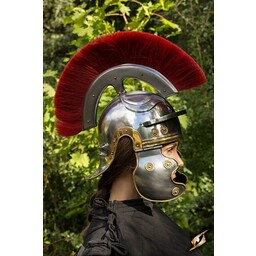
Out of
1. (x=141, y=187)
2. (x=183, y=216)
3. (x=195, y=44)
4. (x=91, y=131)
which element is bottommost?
(x=141, y=187)

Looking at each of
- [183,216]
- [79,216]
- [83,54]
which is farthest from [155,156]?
[79,216]

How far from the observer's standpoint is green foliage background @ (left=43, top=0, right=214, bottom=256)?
425 cm

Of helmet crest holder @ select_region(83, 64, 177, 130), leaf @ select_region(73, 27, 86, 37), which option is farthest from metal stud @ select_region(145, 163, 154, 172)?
leaf @ select_region(73, 27, 86, 37)

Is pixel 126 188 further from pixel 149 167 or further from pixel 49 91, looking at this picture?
pixel 49 91

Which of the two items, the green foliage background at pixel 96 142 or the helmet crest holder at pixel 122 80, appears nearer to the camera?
the helmet crest holder at pixel 122 80

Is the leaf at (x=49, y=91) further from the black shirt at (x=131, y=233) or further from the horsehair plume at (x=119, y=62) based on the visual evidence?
the black shirt at (x=131, y=233)

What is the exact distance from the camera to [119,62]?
237 cm

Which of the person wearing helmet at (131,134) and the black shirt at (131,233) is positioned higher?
the person wearing helmet at (131,134)

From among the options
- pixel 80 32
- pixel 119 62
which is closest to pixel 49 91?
pixel 80 32

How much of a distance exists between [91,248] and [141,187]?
0.95ft

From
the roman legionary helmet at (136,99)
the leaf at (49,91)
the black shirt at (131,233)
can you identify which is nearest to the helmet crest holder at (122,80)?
the roman legionary helmet at (136,99)

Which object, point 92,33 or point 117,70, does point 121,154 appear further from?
point 92,33

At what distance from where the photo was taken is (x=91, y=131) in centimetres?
419

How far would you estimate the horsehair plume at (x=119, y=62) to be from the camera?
2.34 metres
